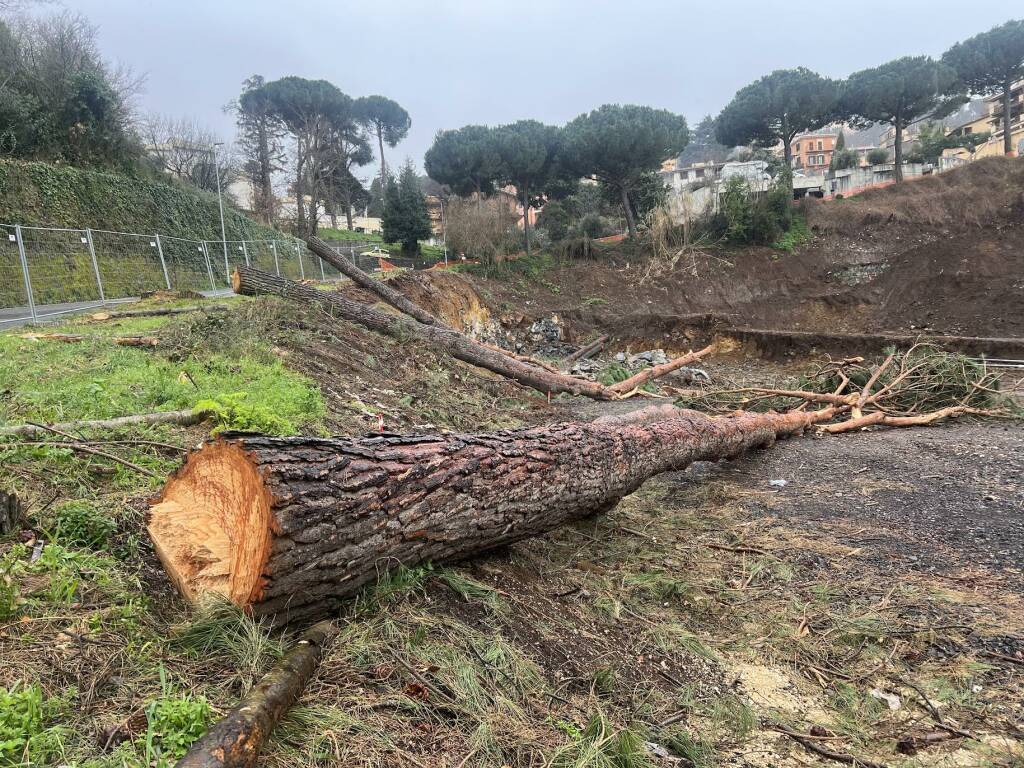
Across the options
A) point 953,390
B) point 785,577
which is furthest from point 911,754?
point 953,390

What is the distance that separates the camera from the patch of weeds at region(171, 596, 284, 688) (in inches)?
70.3

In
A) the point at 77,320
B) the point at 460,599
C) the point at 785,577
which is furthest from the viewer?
the point at 77,320

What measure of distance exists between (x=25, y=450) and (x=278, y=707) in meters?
2.12

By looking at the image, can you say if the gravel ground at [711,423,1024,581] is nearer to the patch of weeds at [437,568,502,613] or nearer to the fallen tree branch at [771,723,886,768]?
the fallen tree branch at [771,723,886,768]

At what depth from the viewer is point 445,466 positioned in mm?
2496

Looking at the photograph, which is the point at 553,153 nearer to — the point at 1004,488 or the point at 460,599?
the point at 1004,488

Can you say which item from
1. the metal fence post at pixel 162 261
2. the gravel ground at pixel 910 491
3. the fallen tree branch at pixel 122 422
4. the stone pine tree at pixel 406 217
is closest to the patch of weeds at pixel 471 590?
the fallen tree branch at pixel 122 422

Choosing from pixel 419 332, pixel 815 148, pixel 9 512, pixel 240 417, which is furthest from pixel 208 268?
pixel 815 148

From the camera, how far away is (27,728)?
4.36 feet

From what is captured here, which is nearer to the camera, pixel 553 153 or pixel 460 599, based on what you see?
pixel 460 599

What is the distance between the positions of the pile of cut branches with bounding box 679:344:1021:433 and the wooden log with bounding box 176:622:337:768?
6.85m

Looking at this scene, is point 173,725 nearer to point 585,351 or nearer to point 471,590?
point 471,590

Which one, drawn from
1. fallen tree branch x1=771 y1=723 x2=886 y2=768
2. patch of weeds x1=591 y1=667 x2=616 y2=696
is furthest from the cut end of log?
fallen tree branch x1=771 y1=723 x2=886 y2=768

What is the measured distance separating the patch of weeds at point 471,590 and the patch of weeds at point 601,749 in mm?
685
